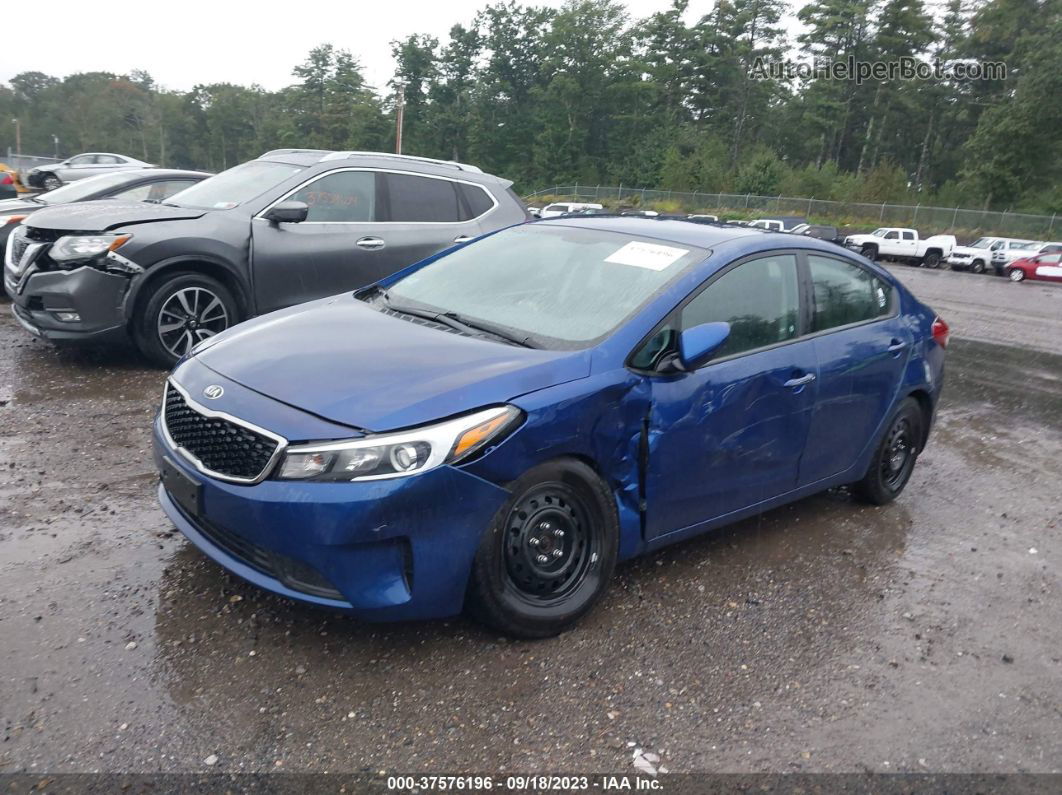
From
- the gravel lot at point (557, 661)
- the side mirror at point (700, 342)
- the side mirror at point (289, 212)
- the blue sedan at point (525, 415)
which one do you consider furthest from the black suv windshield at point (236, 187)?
the side mirror at point (700, 342)

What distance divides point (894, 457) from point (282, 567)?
146 inches

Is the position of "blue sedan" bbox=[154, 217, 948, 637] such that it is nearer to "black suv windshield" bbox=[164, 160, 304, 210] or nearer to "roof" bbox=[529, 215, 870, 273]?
"roof" bbox=[529, 215, 870, 273]

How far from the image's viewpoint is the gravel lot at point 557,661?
274cm

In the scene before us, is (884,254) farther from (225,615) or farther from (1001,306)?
(225,615)

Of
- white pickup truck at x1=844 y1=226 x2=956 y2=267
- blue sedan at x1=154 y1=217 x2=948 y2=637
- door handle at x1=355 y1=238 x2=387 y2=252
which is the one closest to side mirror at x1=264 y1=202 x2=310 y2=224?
door handle at x1=355 y1=238 x2=387 y2=252

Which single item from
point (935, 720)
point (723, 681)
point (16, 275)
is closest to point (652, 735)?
point (723, 681)

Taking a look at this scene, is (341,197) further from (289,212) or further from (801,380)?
(801,380)

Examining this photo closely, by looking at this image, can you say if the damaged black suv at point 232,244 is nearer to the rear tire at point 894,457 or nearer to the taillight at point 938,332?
the taillight at point 938,332

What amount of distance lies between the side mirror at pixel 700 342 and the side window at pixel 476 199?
485 centimetres

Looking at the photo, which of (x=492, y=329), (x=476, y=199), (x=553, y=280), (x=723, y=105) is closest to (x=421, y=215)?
(x=476, y=199)

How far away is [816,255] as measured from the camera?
460cm

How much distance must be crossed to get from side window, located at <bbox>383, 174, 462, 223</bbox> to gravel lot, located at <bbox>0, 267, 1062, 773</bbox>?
3597 mm

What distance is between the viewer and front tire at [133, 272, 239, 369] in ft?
21.4

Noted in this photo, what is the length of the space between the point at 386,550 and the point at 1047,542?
152 inches
